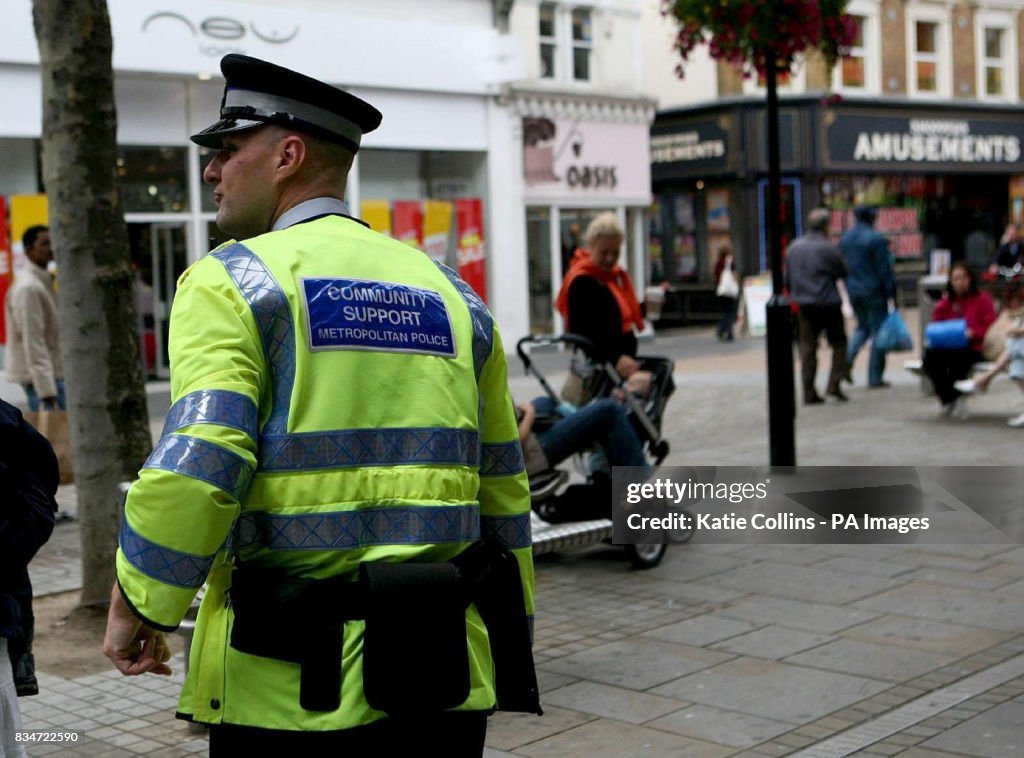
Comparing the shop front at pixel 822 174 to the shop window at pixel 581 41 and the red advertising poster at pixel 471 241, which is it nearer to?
the shop window at pixel 581 41

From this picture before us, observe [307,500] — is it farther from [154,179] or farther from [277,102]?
[154,179]

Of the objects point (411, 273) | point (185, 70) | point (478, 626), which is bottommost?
point (478, 626)

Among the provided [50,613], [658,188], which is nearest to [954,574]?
[50,613]

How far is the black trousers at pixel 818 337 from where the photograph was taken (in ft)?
48.4

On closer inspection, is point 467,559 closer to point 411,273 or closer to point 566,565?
point 411,273

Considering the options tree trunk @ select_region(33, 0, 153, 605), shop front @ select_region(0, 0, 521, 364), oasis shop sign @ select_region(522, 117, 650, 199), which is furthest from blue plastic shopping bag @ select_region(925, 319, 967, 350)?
oasis shop sign @ select_region(522, 117, 650, 199)

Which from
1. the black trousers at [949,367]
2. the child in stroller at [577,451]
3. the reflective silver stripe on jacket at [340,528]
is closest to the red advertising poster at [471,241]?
the black trousers at [949,367]

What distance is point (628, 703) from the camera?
211 inches

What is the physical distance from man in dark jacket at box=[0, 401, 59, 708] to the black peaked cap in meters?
1.06

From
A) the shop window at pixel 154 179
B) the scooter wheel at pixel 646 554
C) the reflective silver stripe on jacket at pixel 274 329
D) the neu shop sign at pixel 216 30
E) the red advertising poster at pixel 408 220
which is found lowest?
the scooter wheel at pixel 646 554

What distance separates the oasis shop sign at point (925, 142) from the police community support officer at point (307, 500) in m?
30.0

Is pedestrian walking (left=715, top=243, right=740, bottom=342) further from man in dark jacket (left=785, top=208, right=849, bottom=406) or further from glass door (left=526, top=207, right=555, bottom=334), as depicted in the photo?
man in dark jacket (left=785, top=208, right=849, bottom=406)

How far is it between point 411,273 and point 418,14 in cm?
2116

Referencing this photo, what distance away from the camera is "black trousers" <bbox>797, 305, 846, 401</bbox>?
1476cm
